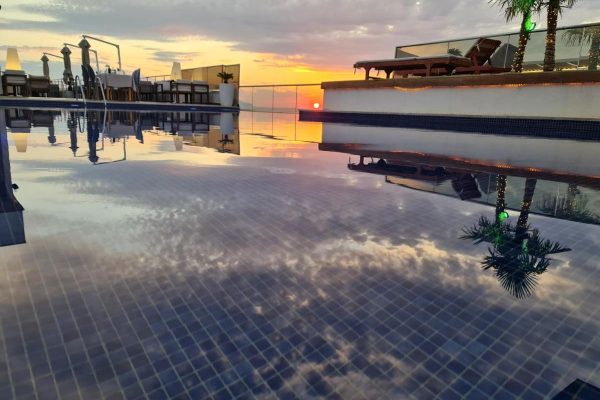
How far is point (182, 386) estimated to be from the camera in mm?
932

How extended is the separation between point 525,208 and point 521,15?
8024 millimetres

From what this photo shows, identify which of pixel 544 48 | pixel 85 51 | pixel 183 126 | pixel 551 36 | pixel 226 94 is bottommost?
pixel 183 126

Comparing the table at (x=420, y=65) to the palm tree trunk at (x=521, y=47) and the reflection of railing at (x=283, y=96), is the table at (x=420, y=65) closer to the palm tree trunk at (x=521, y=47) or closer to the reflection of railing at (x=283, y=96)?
the palm tree trunk at (x=521, y=47)

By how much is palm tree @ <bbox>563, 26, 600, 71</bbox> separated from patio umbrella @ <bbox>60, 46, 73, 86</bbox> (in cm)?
1725

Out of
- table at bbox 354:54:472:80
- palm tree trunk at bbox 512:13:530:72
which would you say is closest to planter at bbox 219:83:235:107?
table at bbox 354:54:472:80

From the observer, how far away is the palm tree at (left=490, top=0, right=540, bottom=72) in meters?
7.89

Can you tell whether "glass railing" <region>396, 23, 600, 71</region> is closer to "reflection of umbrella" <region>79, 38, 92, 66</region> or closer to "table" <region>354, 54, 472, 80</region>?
"table" <region>354, 54, 472, 80</region>

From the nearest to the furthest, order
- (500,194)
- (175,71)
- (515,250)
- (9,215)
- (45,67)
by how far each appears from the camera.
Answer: (515,250) < (9,215) < (500,194) < (45,67) < (175,71)

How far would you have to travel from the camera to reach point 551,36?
780 cm

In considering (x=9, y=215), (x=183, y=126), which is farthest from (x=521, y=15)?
(x=9, y=215)

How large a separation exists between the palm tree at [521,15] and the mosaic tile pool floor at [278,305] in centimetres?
761

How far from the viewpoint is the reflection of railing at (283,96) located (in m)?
15.6

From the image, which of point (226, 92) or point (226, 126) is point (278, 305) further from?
point (226, 92)

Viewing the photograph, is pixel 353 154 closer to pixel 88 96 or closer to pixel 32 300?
pixel 32 300
